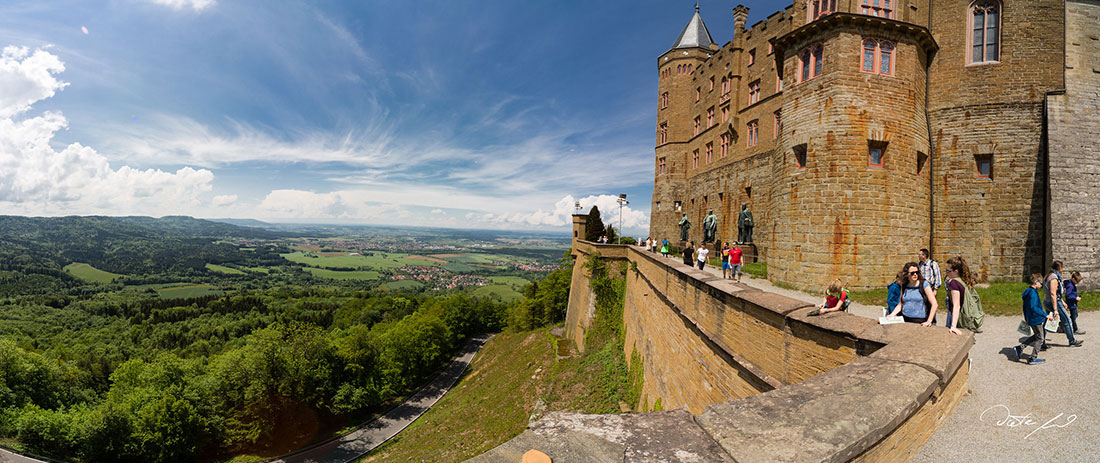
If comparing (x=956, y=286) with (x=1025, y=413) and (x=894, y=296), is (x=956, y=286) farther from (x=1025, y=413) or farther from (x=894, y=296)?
(x=1025, y=413)

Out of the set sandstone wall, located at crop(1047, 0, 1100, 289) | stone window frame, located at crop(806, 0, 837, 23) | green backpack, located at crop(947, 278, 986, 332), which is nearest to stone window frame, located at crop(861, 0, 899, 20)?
stone window frame, located at crop(806, 0, 837, 23)

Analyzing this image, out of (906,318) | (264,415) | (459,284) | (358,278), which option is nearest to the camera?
(906,318)

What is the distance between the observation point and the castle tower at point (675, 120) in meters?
31.3

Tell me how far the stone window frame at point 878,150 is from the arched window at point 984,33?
209 inches

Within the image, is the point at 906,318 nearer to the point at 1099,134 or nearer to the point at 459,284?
the point at 1099,134

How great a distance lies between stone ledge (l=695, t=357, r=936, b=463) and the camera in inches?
85.7

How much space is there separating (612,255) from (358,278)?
17374cm

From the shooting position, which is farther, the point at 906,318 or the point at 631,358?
the point at 631,358

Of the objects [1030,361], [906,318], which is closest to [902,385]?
[906,318]

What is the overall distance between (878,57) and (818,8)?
Answer: 3226mm

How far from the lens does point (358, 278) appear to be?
172 meters

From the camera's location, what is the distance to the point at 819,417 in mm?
2473

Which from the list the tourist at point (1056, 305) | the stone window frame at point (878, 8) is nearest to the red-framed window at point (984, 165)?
the stone window frame at point (878, 8)

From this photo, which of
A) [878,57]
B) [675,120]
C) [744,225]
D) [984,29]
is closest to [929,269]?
[878,57]
